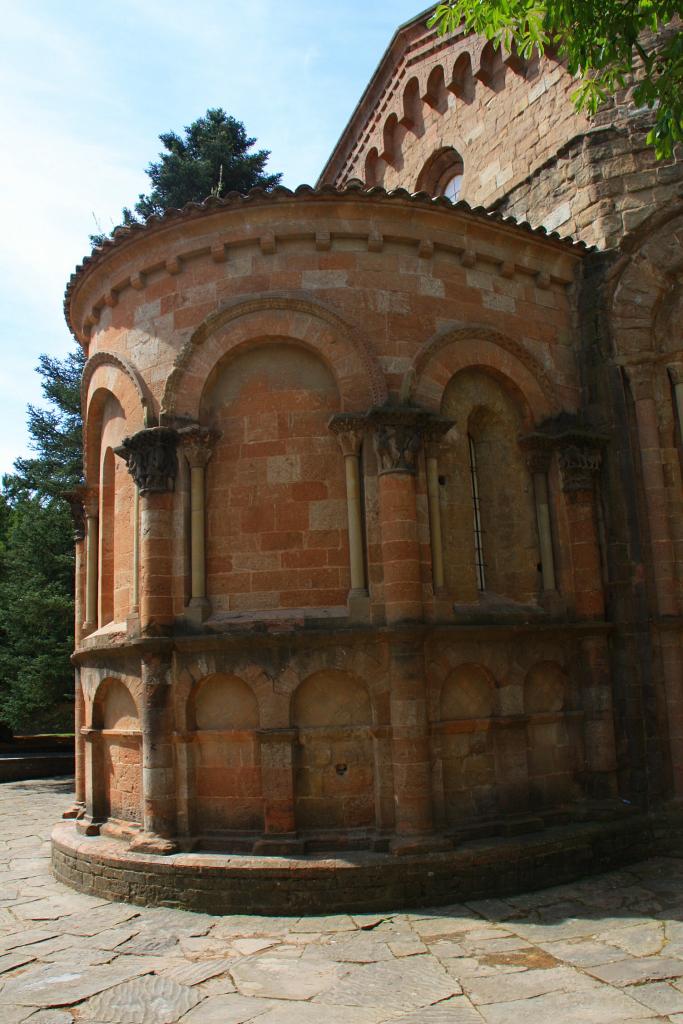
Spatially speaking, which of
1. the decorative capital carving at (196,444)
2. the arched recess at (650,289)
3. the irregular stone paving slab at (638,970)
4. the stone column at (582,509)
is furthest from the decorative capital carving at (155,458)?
the irregular stone paving slab at (638,970)

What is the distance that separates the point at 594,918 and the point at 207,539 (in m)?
5.06

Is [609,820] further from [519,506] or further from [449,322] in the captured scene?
[449,322]

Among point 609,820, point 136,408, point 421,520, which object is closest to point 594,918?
point 609,820

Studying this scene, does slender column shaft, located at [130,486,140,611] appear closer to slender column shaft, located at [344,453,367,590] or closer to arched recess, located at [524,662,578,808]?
slender column shaft, located at [344,453,367,590]

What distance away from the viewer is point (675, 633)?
9.44m

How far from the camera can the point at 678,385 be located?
1006 cm

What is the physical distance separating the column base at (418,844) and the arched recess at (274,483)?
232 cm

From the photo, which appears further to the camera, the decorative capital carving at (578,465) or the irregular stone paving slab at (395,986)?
the decorative capital carving at (578,465)

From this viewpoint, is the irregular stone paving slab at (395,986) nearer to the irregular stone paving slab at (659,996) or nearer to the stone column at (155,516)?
the irregular stone paving slab at (659,996)

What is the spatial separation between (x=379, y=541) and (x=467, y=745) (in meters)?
2.29

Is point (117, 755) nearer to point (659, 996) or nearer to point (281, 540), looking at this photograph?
point (281, 540)

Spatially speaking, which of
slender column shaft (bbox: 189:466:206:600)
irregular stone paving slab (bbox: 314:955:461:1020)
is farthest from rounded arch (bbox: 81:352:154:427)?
irregular stone paving slab (bbox: 314:955:461:1020)

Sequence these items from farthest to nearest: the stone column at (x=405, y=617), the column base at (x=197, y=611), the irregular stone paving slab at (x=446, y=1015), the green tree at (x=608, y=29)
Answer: the column base at (x=197, y=611), the stone column at (x=405, y=617), the green tree at (x=608, y=29), the irregular stone paving slab at (x=446, y=1015)

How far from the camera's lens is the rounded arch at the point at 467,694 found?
857 cm
